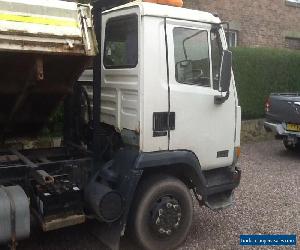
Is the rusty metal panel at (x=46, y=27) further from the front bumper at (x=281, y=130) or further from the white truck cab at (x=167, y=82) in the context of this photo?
the front bumper at (x=281, y=130)

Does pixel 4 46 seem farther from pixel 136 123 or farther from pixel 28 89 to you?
pixel 136 123

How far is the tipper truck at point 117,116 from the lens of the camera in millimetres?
3949

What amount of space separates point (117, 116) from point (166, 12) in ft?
3.89

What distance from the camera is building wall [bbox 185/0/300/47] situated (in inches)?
552

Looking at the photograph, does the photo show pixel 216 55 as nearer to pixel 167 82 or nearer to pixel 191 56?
pixel 191 56

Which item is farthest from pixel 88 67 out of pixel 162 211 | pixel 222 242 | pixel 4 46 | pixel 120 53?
pixel 222 242

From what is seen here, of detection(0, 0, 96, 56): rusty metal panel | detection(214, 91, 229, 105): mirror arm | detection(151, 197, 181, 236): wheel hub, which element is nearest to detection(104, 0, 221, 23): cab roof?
detection(0, 0, 96, 56): rusty metal panel

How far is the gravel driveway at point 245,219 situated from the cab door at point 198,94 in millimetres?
874

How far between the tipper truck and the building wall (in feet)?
28.7

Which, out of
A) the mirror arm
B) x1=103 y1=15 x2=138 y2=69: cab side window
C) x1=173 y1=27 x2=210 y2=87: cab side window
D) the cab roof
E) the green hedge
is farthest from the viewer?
the green hedge

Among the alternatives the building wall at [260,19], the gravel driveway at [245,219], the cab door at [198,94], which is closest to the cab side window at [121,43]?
the cab door at [198,94]

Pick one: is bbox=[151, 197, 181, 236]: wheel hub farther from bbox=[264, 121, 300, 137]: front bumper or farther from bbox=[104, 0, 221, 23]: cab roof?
bbox=[264, 121, 300, 137]: front bumper

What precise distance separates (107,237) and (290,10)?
45.8 feet

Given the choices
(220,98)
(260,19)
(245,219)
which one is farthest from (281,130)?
(260,19)
